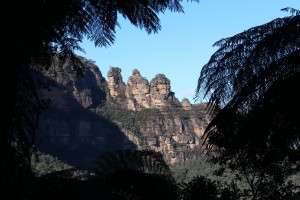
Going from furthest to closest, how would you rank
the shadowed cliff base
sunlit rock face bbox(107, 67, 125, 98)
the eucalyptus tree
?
sunlit rock face bbox(107, 67, 125, 98) → the shadowed cliff base → the eucalyptus tree

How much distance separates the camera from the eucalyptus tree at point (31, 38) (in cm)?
314

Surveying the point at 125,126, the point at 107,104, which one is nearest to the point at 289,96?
the point at 125,126

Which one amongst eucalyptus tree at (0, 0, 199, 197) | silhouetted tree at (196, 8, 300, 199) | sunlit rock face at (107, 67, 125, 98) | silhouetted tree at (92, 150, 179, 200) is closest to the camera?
eucalyptus tree at (0, 0, 199, 197)

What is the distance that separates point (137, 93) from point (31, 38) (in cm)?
12261

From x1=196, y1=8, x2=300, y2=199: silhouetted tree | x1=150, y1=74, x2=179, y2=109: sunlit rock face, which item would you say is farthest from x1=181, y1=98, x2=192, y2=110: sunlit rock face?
x1=196, y1=8, x2=300, y2=199: silhouetted tree

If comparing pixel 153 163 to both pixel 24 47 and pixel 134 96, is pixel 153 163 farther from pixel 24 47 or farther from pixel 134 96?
pixel 134 96

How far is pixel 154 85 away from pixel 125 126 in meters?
15.6

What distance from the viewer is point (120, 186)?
42.4 ft

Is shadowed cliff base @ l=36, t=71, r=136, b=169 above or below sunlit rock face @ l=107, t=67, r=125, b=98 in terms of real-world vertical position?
below

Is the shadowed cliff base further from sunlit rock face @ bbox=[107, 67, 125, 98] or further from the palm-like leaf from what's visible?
the palm-like leaf

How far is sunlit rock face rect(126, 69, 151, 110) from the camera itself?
411 feet

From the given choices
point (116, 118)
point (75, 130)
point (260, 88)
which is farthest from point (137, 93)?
point (260, 88)

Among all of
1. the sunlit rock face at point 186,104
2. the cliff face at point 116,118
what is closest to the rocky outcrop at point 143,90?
the cliff face at point 116,118

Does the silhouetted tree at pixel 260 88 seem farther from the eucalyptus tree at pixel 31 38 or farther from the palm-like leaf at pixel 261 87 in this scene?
the eucalyptus tree at pixel 31 38
